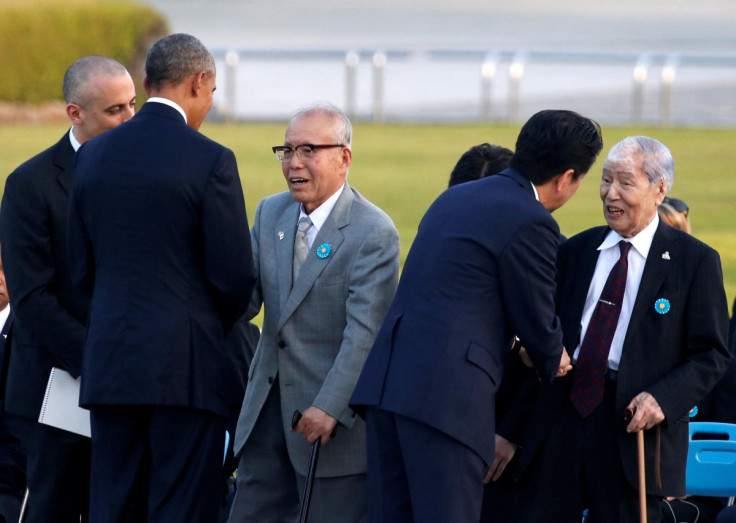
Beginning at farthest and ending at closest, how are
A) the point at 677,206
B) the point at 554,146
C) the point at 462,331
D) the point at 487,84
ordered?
the point at 487,84 → the point at 677,206 → the point at 554,146 → the point at 462,331

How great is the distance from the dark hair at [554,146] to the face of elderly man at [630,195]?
43cm

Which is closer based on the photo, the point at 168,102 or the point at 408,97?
the point at 168,102

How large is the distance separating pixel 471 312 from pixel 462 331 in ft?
0.22

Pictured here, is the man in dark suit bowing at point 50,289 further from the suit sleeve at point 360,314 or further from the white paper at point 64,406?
the suit sleeve at point 360,314

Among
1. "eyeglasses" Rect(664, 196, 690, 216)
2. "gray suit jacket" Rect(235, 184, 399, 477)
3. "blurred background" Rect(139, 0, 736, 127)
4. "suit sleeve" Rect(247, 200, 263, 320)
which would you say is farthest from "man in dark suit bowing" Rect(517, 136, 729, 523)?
"blurred background" Rect(139, 0, 736, 127)

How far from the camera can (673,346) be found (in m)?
4.37

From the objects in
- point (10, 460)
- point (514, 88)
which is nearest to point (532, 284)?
point (10, 460)

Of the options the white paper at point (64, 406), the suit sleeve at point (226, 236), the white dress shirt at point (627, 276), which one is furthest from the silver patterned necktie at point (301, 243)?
the white dress shirt at point (627, 276)

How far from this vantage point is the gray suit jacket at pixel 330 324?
171 inches

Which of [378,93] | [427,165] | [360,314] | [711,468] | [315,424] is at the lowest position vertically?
[427,165]

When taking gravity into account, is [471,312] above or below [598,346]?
above

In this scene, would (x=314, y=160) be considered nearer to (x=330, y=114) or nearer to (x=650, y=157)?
(x=330, y=114)

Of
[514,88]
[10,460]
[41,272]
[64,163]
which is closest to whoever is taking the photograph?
[41,272]

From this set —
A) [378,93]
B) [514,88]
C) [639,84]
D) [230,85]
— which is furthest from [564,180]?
[230,85]
